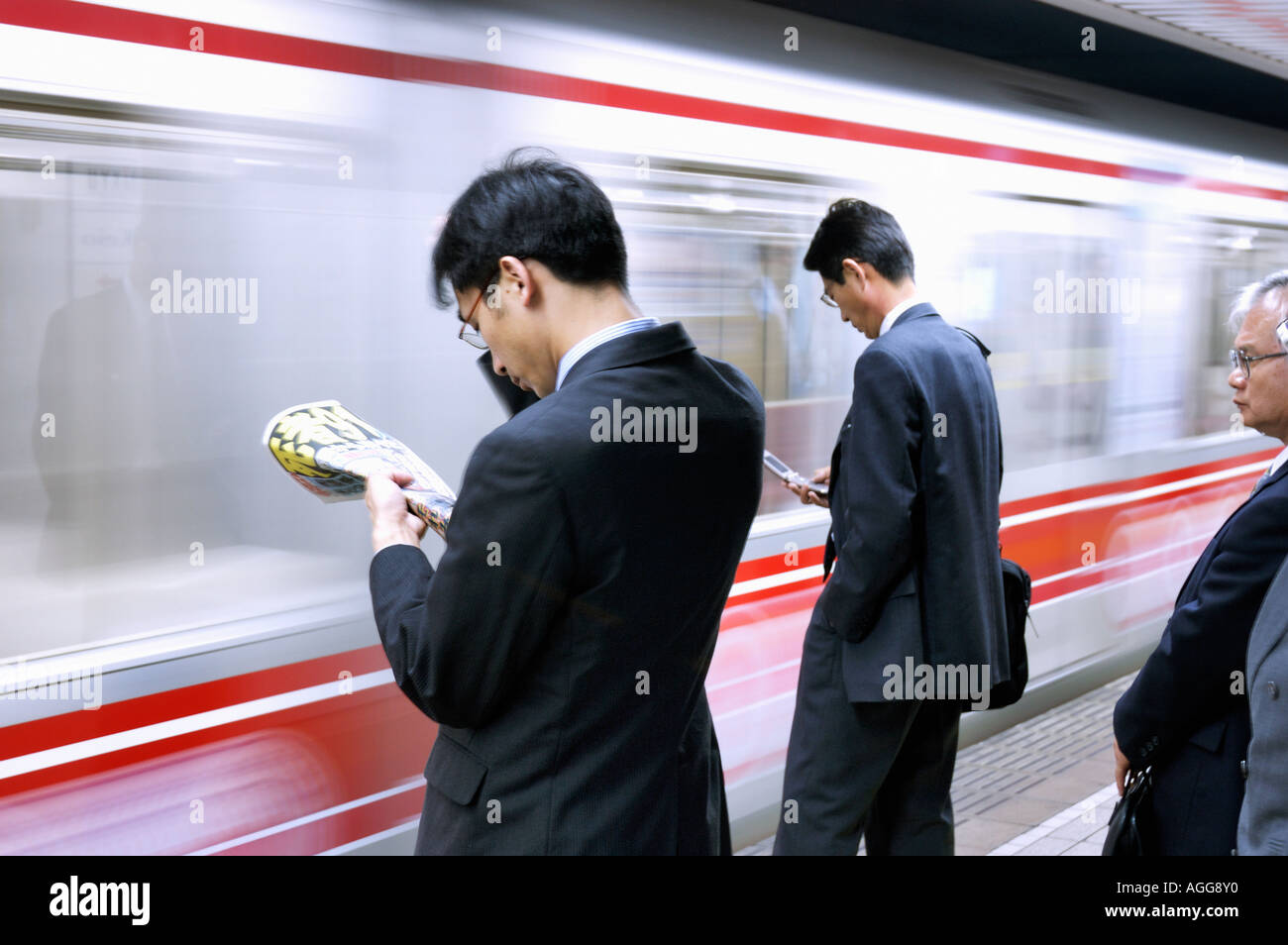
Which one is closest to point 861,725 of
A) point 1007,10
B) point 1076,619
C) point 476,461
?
point 476,461

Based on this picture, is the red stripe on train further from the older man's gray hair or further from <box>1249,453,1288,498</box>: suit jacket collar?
<box>1249,453,1288,498</box>: suit jacket collar

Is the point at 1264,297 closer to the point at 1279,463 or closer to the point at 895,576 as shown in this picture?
the point at 1279,463

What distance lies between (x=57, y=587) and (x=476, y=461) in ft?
3.84

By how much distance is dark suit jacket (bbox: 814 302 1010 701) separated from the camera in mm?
2734

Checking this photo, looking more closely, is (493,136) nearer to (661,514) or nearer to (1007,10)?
(661,514)

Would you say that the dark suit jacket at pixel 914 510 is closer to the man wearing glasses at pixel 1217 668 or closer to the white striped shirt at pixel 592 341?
the man wearing glasses at pixel 1217 668

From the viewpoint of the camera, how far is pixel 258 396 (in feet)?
8.34

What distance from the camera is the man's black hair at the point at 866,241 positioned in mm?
3014

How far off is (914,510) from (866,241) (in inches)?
25.9

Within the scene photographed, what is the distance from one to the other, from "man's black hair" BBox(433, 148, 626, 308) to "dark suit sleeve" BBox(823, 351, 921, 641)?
1.22 m

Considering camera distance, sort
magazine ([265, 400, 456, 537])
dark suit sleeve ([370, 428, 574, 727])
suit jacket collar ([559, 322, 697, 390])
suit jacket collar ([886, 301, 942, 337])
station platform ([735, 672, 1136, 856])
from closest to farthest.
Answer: dark suit sleeve ([370, 428, 574, 727]) < suit jacket collar ([559, 322, 697, 390]) < magazine ([265, 400, 456, 537]) < suit jacket collar ([886, 301, 942, 337]) < station platform ([735, 672, 1136, 856])

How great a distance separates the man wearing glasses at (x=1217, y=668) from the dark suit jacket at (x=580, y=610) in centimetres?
102

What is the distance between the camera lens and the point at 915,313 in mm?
2943

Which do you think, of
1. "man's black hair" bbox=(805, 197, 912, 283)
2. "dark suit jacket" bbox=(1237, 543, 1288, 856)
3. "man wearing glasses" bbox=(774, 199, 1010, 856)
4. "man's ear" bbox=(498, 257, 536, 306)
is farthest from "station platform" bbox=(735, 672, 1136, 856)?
"man's ear" bbox=(498, 257, 536, 306)
